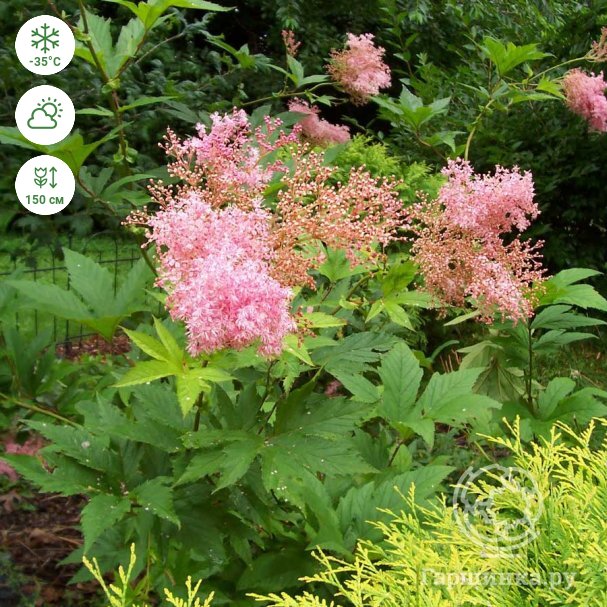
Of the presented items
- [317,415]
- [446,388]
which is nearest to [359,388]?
[446,388]

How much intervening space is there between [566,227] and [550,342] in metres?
3.48

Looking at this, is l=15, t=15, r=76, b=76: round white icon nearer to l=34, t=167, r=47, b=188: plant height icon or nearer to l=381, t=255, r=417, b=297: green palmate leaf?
l=34, t=167, r=47, b=188: plant height icon

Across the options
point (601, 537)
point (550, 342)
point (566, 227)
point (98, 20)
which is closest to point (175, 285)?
point (601, 537)

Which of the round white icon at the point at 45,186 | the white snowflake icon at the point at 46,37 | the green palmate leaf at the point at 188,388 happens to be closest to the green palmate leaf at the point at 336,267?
the green palmate leaf at the point at 188,388

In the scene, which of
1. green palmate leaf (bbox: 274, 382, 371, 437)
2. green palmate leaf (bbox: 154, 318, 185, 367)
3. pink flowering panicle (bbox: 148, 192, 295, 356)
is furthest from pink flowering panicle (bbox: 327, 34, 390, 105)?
green palmate leaf (bbox: 154, 318, 185, 367)

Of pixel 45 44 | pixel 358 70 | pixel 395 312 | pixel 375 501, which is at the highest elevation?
pixel 45 44

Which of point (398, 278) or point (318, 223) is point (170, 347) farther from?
point (398, 278)

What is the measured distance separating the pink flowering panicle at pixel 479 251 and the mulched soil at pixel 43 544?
1699 mm

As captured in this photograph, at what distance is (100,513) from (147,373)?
473mm

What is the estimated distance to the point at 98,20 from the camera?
7.39ft

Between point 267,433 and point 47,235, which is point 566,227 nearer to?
point 47,235

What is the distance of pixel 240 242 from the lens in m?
1.50

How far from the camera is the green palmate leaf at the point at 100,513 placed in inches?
→ 66.0

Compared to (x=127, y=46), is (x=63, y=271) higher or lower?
lower
